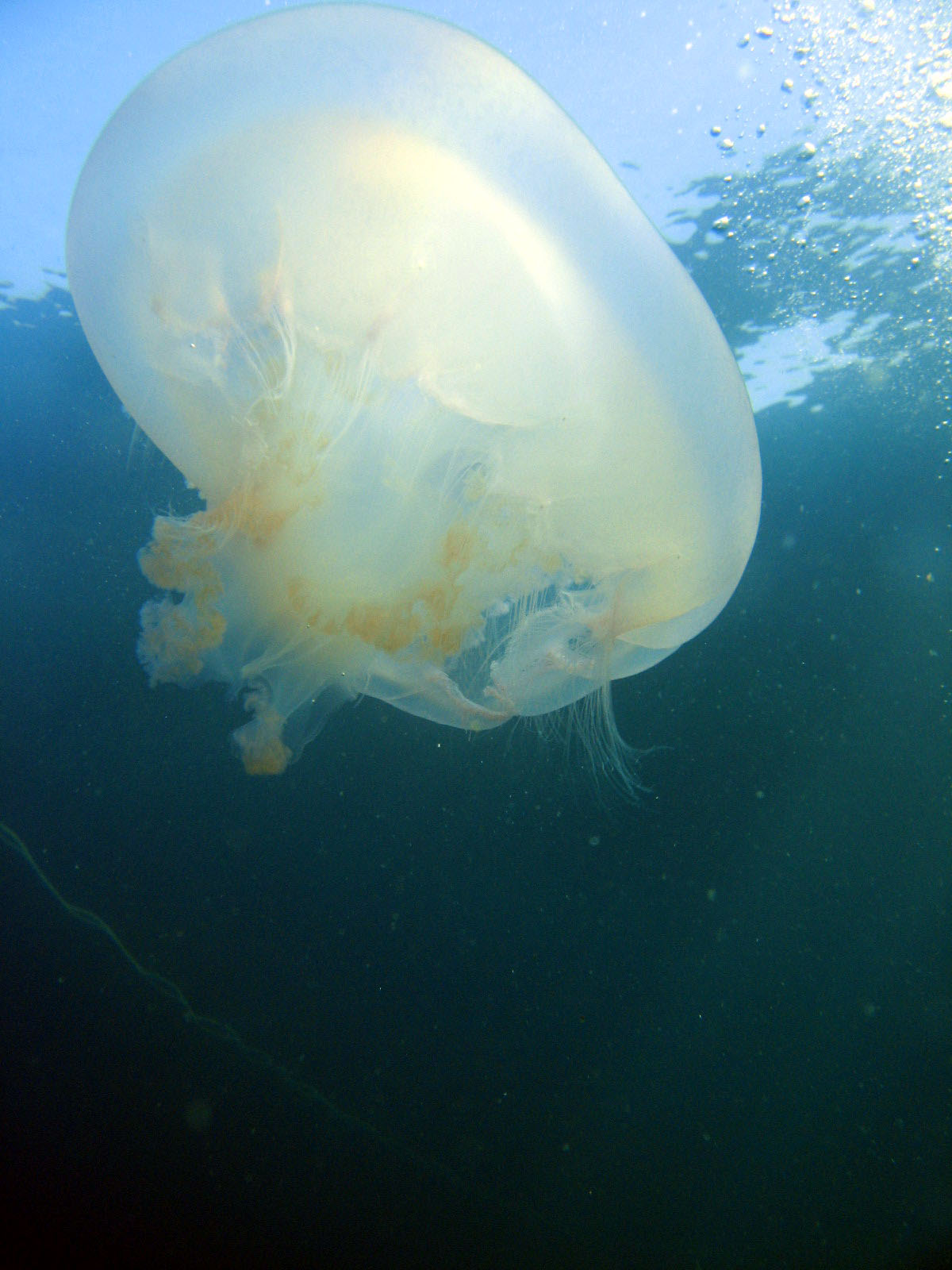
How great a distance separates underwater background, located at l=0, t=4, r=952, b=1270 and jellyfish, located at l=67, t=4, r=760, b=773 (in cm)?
248

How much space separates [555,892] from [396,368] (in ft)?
22.5

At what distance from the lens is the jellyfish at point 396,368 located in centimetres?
184

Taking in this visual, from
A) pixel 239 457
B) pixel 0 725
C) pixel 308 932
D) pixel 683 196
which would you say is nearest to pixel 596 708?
pixel 239 457

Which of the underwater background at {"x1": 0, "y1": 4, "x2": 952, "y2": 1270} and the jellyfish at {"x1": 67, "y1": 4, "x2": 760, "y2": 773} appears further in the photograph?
the underwater background at {"x1": 0, "y1": 4, "x2": 952, "y2": 1270}

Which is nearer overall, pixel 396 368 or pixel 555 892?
pixel 396 368

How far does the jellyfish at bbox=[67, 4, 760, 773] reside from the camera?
1.84 m

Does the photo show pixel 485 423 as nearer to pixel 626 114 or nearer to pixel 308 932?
pixel 626 114

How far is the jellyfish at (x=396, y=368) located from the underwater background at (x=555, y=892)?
248cm

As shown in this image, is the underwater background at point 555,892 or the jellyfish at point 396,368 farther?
the underwater background at point 555,892

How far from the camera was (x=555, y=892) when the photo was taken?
7680 millimetres

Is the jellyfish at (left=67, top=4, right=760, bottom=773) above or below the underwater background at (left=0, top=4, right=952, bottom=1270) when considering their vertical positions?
above

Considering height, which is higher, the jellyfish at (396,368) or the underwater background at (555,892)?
the jellyfish at (396,368)

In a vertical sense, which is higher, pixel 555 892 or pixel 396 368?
pixel 396 368

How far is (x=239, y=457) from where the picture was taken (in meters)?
2.26
